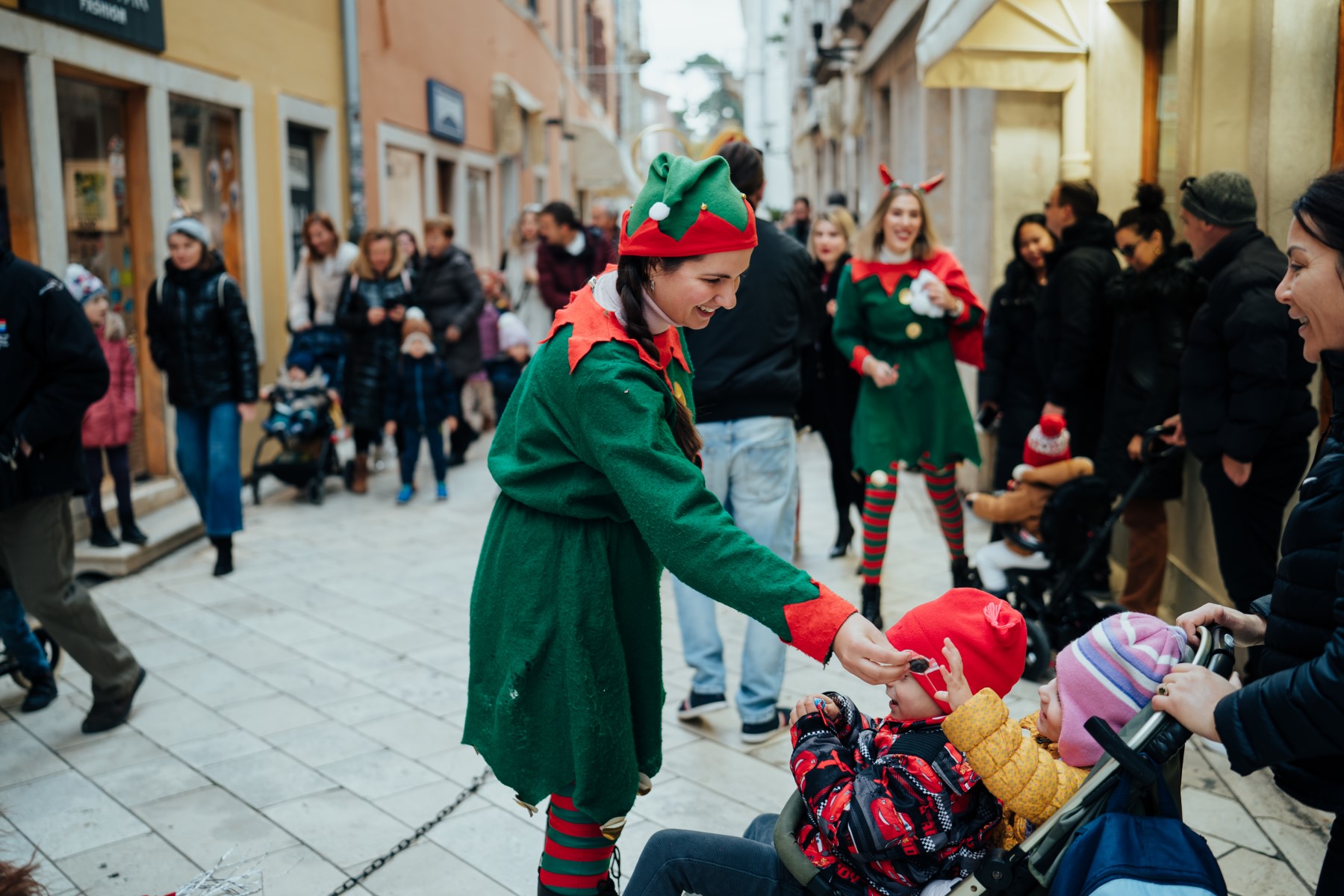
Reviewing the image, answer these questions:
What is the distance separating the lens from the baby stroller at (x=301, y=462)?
927 cm

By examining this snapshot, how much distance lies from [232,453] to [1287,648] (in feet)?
20.4

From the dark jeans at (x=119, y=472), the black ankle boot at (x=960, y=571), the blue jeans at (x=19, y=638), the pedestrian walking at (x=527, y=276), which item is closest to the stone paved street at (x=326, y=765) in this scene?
the blue jeans at (x=19, y=638)

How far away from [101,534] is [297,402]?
85.3 inches

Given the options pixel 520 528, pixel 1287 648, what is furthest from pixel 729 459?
pixel 1287 648

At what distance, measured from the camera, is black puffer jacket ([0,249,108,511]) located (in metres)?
4.61

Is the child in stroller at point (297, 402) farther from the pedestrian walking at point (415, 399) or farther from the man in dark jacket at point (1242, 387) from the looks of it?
the man in dark jacket at point (1242, 387)

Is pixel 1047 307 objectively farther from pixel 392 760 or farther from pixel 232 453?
pixel 232 453

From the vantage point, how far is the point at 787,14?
112 ft

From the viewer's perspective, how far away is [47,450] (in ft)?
15.4

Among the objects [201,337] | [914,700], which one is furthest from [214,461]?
[914,700]

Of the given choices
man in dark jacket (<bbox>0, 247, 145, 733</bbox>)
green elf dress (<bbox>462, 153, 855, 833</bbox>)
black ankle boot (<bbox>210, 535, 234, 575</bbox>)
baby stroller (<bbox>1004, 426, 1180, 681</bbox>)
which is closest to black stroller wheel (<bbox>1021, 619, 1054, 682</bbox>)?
baby stroller (<bbox>1004, 426, 1180, 681</bbox>)

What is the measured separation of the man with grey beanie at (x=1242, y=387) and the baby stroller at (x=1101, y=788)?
2.39m

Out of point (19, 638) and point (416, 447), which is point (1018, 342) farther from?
point (19, 638)

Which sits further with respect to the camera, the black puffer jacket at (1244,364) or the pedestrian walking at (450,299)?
the pedestrian walking at (450,299)
